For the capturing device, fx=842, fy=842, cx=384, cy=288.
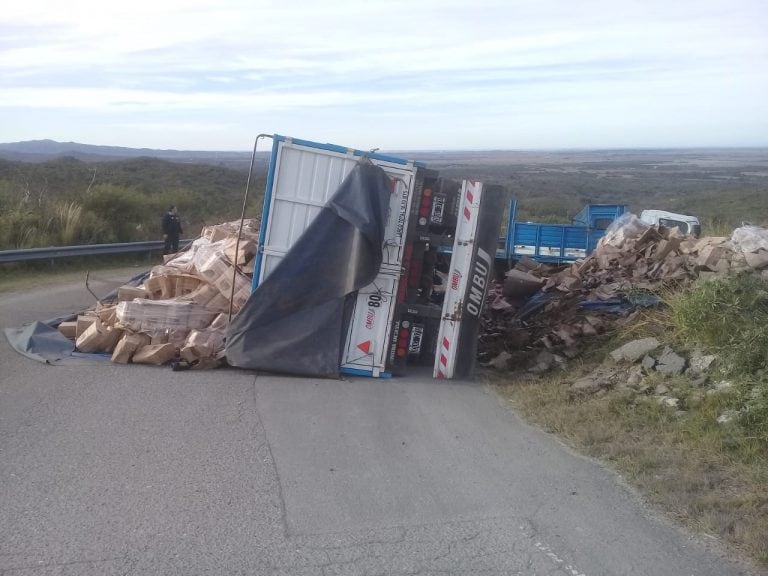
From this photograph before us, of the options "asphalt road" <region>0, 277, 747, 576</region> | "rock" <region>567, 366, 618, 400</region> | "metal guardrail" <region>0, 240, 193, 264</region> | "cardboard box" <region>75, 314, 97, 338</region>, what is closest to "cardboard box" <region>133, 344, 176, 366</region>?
"asphalt road" <region>0, 277, 747, 576</region>

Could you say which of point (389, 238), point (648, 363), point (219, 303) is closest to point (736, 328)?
point (648, 363)

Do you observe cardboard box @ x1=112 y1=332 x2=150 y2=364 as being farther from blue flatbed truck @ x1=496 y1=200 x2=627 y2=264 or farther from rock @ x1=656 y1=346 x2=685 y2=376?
blue flatbed truck @ x1=496 y1=200 x2=627 y2=264

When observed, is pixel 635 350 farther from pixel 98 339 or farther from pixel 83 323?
pixel 83 323

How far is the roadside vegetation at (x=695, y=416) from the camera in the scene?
6195 mm

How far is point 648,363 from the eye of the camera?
9.72m

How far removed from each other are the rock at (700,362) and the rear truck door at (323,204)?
3.65 metres

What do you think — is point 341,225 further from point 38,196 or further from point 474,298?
point 38,196

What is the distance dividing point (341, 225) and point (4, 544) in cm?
612

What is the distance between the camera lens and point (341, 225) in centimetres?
1054

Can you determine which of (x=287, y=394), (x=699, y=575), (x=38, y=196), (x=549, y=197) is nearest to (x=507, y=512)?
(x=699, y=575)

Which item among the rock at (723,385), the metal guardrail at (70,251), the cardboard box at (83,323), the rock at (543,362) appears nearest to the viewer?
the rock at (723,385)

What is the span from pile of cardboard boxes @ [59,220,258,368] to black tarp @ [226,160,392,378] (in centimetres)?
60

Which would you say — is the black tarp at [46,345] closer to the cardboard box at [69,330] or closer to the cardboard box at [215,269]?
the cardboard box at [69,330]

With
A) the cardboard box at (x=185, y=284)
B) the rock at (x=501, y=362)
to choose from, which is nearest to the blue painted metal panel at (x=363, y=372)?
the rock at (x=501, y=362)
